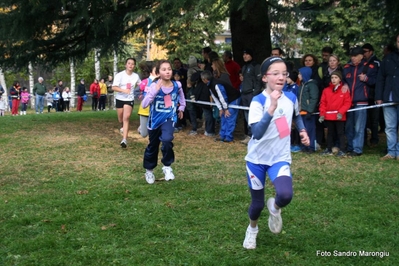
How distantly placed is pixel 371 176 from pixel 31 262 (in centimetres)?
601

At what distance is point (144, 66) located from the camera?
14.3 meters

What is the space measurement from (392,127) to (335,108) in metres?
1.20

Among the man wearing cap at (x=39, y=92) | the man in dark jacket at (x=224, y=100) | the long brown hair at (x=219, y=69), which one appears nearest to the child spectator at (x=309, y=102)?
the man in dark jacket at (x=224, y=100)

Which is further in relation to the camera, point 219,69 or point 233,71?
point 233,71

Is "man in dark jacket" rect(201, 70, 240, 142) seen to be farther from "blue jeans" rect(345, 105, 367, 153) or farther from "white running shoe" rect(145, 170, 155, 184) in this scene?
"white running shoe" rect(145, 170, 155, 184)

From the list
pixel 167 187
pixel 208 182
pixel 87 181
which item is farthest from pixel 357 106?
pixel 87 181

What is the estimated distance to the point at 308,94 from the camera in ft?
38.8

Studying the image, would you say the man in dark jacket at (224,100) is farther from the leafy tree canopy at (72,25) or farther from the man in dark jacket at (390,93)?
the man in dark jacket at (390,93)

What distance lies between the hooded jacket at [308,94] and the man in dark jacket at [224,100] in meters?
1.98

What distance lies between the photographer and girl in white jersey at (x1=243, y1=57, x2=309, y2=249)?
5355 millimetres

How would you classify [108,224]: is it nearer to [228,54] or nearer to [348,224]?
[348,224]

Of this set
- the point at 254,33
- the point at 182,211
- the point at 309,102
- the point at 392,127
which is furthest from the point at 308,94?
the point at 182,211

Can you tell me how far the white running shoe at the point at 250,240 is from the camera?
18.8ft

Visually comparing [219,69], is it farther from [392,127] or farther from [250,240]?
[250,240]
